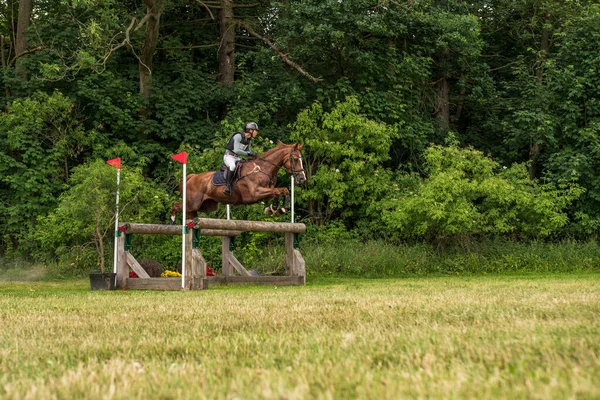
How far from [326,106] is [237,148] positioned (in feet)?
37.1

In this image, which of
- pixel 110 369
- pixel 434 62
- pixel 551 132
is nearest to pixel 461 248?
pixel 551 132

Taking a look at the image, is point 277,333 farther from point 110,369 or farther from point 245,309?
point 245,309

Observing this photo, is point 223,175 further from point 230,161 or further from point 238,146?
point 238,146

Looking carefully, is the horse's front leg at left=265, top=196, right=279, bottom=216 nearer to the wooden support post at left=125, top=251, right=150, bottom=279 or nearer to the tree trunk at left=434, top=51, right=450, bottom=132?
the wooden support post at left=125, top=251, right=150, bottom=279

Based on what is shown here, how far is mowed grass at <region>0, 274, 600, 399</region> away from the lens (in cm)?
336

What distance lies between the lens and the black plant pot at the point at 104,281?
50.0ft

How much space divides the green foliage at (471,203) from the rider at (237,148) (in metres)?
7.25

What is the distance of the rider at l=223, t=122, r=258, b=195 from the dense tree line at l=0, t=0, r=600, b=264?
652cm

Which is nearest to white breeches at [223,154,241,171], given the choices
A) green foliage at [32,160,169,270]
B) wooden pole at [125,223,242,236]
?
wooden pole at [125,223,242,236]

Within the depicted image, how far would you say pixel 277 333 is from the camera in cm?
564

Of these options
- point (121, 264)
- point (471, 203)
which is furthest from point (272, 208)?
point (471, 203)

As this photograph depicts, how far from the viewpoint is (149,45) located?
2548cm

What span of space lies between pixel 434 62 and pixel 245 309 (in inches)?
897

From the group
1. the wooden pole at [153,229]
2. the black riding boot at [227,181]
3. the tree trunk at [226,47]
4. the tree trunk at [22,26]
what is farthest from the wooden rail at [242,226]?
the tree trunk at [22,26]
